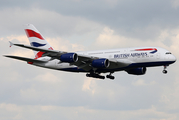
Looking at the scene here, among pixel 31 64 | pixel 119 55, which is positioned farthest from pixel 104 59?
pixel 31 64

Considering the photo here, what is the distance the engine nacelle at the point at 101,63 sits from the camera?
5566 cm

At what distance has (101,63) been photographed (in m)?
55.7

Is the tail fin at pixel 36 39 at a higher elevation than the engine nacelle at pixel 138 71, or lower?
higher

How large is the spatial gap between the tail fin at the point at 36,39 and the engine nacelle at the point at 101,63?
14.9 m

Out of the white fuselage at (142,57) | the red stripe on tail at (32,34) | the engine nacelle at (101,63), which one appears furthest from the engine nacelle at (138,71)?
the red stripe on tail at (32,34)

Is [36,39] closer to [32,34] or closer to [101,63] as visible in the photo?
[32,34]

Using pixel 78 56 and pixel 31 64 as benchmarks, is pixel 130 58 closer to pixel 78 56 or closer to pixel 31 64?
pixel 78 56

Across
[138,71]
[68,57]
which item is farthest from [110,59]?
[138,71]

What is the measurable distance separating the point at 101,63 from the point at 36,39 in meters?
18.9

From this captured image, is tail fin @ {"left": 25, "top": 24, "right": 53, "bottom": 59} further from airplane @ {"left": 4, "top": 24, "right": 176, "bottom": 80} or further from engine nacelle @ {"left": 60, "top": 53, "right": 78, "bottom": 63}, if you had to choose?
engine nacelle @ {"left": 60, "top": 53, "right": 78, "bottom": 63}

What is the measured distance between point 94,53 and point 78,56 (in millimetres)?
4763

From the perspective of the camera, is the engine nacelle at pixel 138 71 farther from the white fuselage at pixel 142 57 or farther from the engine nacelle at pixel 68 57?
the engine nacelle at pixel 68 57

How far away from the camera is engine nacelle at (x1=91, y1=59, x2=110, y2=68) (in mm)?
55656

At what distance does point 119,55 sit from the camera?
57.6m
